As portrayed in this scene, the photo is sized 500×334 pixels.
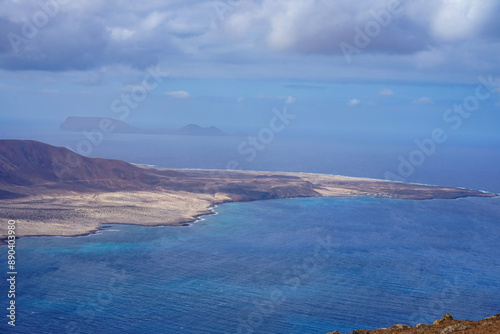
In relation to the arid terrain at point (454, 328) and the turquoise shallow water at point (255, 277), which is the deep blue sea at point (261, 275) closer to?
the turquoise shallow water at point (255, 277)

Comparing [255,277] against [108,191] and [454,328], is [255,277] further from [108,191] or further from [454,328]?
[108,191]

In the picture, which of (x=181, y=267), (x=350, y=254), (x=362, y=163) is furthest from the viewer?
(x=362, y=163)

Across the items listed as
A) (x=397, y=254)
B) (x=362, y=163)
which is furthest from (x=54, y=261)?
(x=362, y=163)

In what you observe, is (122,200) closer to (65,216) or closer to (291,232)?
(65,216)

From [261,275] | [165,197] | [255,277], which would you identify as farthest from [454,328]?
[165,197]

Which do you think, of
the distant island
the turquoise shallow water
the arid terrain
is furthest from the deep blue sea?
the arid terrain

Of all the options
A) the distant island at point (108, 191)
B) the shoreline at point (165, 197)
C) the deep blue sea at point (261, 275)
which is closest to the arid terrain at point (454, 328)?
the deep blue sea at point (261, 275)

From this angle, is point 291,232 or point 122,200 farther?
point 122,200
